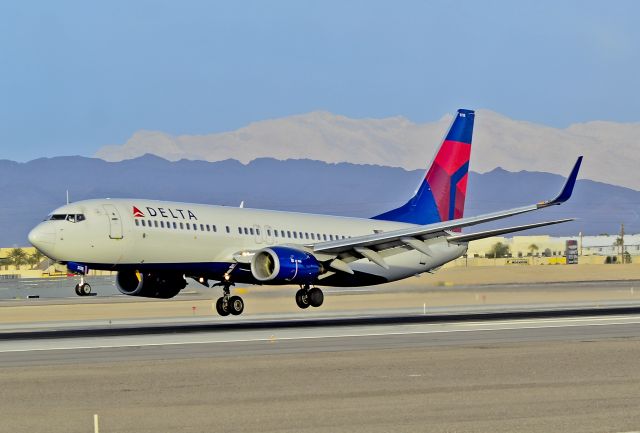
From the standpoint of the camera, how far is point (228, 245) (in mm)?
49094

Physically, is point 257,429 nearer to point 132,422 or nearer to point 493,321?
point 132,422

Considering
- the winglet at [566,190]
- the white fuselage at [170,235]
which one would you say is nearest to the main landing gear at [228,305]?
the white fuselage at [170,235]

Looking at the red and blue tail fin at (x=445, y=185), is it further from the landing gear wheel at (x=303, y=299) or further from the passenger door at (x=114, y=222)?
the passenger door at (x=114, y=222)

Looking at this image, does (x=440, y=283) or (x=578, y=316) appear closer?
(x=578, y=316)

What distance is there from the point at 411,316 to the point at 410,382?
25245 mm

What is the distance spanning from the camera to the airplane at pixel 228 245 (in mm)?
45969

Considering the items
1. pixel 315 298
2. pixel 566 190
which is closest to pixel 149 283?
pixel 315 298

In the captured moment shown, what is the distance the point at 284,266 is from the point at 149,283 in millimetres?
6626

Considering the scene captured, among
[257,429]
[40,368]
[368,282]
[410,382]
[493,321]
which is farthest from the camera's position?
[368,282]

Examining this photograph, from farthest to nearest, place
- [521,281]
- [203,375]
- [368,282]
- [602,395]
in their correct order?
1. [521,281]
2. [368,282]
3. [203,375]
4. [602,395]

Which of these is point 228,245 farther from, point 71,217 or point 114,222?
point 71,217

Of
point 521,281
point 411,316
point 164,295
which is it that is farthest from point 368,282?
point 521,281

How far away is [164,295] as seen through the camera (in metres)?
50.1

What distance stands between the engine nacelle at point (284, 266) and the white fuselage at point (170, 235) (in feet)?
5.79
